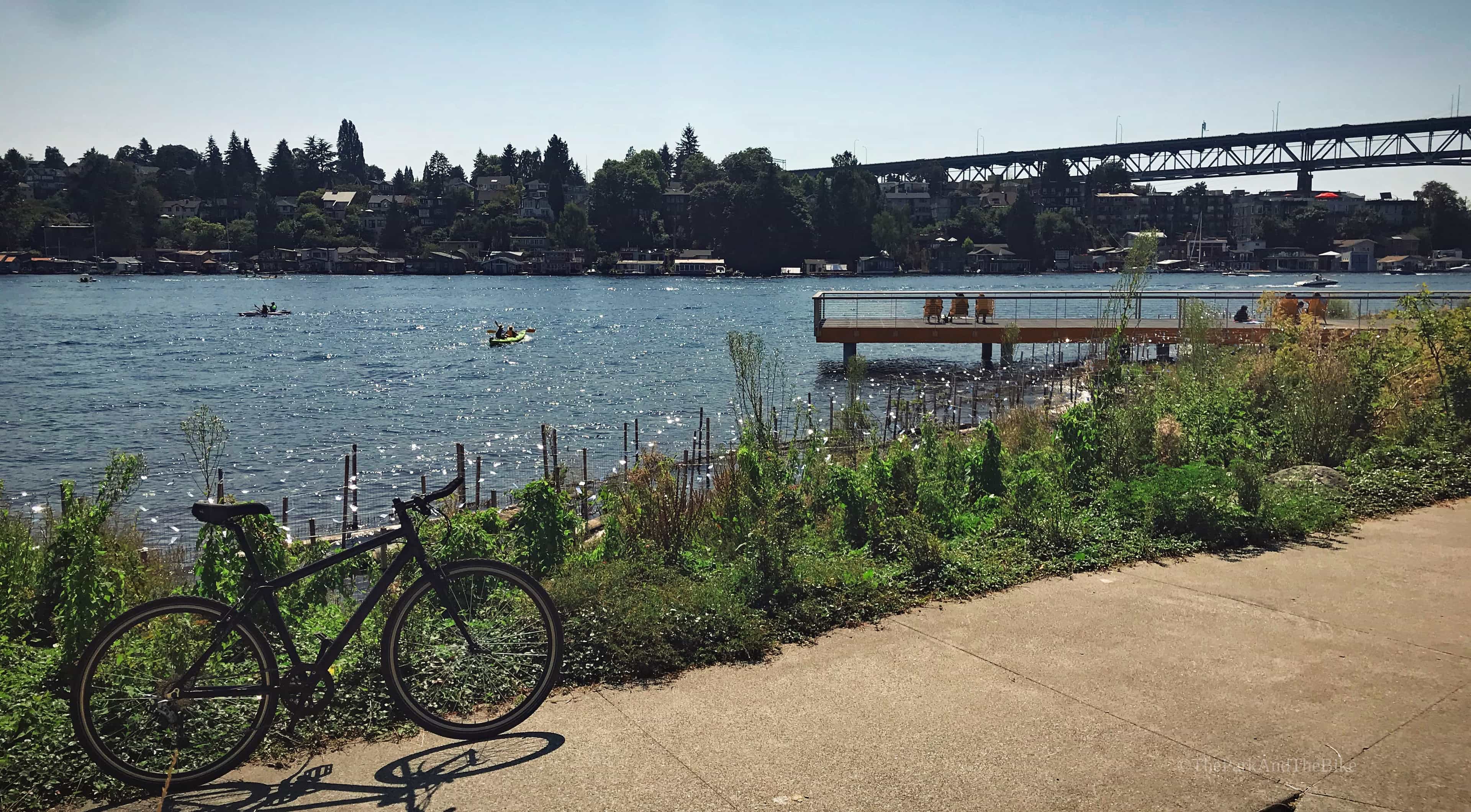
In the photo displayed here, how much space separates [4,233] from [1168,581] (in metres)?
225

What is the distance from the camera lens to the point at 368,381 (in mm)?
50719

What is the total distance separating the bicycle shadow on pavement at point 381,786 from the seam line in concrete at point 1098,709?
2.36 meters

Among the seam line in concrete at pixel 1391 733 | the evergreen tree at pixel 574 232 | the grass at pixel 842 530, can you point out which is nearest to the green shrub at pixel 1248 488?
the grass at pixel 842 530

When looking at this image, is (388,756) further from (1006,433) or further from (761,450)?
(1006,433)

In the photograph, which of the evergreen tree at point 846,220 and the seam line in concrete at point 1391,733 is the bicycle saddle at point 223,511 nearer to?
the seam line in concrete at point 1391,733

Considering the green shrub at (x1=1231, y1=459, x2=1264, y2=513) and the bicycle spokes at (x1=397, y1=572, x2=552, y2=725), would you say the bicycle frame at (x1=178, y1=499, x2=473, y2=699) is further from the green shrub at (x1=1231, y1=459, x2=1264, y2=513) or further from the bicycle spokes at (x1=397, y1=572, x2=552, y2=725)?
the green shrub at (x1=1231, y1=459, x2=1264, y2=513)

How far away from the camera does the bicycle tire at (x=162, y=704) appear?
4.48 meters

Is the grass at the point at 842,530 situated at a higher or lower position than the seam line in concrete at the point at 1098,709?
higher

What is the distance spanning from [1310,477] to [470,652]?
7.81 metres

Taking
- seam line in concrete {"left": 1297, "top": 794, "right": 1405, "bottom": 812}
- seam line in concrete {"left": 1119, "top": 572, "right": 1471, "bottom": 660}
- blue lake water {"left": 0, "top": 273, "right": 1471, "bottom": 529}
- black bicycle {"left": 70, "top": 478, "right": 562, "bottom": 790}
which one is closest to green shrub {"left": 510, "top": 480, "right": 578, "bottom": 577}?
black bicycle {"left": 70, "top": 478, "right": 562, "bottom": 790}

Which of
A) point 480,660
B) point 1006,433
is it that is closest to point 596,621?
point 480,660

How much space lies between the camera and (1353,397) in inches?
449

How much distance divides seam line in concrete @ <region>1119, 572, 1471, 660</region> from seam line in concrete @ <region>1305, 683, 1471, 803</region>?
460mm

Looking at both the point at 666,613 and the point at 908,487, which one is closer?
the point at 666,613
